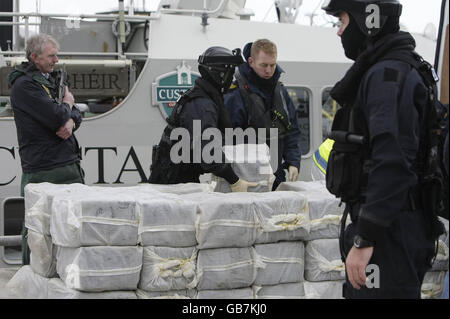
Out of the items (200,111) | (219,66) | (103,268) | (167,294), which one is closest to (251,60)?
(219,66)

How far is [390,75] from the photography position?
8.82ft

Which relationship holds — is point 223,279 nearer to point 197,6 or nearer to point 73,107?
point 73,107

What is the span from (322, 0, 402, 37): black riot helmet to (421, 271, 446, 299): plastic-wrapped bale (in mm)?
1780

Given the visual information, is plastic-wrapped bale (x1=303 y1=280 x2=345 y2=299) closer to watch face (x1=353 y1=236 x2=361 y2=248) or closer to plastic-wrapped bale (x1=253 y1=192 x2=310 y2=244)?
plastic-wrapped bale (x1=253 y1=192 x2=310 y2=244)

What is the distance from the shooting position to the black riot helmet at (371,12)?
2.82m

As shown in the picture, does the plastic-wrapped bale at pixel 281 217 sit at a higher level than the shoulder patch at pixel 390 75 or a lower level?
lower

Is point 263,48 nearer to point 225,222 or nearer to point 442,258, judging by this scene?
point 225,222

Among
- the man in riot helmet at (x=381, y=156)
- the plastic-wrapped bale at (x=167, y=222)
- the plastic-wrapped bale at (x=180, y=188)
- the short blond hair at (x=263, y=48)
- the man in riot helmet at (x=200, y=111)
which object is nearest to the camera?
the man in riot helmet at (x=381, y=156)

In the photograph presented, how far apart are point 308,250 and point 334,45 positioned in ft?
14.1

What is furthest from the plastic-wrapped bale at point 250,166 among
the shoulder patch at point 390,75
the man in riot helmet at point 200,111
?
the shoulder patch at point 390,75

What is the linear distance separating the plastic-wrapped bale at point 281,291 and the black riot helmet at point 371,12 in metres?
1.63

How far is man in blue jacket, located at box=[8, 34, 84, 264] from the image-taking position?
16.4 ft

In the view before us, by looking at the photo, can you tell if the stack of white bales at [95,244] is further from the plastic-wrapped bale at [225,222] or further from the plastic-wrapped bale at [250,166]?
the plastic-wrapped bale at [250,166]

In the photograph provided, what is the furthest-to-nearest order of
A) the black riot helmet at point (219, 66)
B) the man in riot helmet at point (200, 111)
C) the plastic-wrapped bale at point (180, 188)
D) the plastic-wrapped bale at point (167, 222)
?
1. the black riot helmet at point (219, 66)
2. the man in riot helmet at point (200, 111)
3. the plastic-wrapped bale at point (180, 188)
4. the plastic-wrapped bale at point (167, 222)
